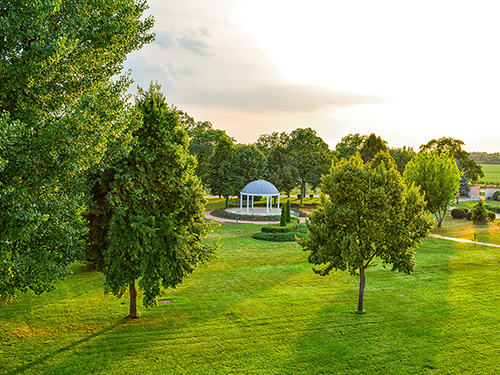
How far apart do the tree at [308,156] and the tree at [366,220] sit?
4497 cm

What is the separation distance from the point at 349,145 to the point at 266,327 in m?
73.5

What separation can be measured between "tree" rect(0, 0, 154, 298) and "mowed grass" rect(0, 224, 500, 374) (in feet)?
10.8

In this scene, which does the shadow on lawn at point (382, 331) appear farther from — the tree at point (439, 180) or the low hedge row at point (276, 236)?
the tree at point (439, 180)

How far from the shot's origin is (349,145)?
81.8 m

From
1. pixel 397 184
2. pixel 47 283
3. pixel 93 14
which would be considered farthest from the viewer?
pixel 397 184

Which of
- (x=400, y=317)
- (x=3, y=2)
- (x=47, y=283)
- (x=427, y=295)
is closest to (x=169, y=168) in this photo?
(x=47, y=283)

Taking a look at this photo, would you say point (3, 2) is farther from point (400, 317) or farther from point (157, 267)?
point (400, 317)

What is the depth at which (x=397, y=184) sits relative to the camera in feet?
46.5

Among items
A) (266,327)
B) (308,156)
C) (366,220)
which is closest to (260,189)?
(308,156)

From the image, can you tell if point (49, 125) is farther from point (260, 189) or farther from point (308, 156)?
point (308, 156)

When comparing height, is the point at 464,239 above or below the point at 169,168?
below

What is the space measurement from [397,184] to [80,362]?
43.0 ft

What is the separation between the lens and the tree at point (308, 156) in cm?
6022

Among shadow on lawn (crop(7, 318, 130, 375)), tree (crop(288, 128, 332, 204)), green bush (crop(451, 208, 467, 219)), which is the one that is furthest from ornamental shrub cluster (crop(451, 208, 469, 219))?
shadow on lawn (crop(7, 318, 130, 375))
